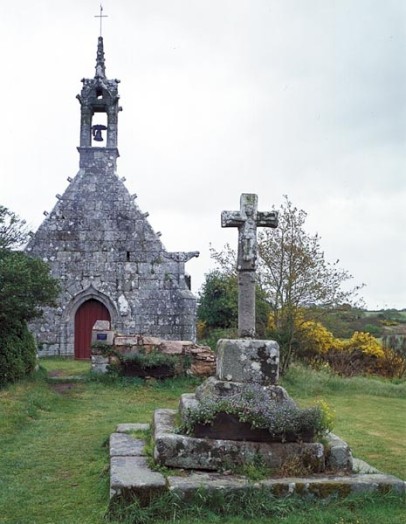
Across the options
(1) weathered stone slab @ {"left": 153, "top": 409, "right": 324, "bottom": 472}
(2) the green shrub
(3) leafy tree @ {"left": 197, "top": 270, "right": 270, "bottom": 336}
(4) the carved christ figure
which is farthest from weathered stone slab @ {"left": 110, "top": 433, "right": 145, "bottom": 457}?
(3) leafy tree @ {"left": 197, "top": 270, "right": 270, "bottom": 336}

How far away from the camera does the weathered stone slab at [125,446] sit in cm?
676

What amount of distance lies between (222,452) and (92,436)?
3.34 metres

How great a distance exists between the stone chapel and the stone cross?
39.9ft

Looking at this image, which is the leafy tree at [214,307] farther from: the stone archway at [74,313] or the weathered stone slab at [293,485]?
the weathered stone slab at [293,485]

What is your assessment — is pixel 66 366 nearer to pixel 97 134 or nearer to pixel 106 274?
pixel 106 274

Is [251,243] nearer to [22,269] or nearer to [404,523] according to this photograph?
[404,523]

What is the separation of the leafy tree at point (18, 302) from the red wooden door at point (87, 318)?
5809mm

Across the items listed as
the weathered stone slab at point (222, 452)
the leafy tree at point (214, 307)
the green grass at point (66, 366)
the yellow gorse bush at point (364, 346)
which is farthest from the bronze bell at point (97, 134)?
the weathered stone slab at point (222, 452)

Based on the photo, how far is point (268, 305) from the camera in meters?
19.2

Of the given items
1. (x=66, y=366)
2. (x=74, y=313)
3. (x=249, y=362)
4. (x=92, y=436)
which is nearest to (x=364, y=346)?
(x=74, y=313)

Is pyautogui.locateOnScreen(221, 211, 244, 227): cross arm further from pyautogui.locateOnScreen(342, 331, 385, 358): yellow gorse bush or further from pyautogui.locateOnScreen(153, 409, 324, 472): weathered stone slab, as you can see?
pyautogui.locateOnScreen(342, 331, 385, 358): yellow gorse bush

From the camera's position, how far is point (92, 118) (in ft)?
70.9

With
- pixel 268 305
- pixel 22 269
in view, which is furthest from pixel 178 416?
pixel 268 305

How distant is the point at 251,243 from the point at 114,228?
1307 centimetres
